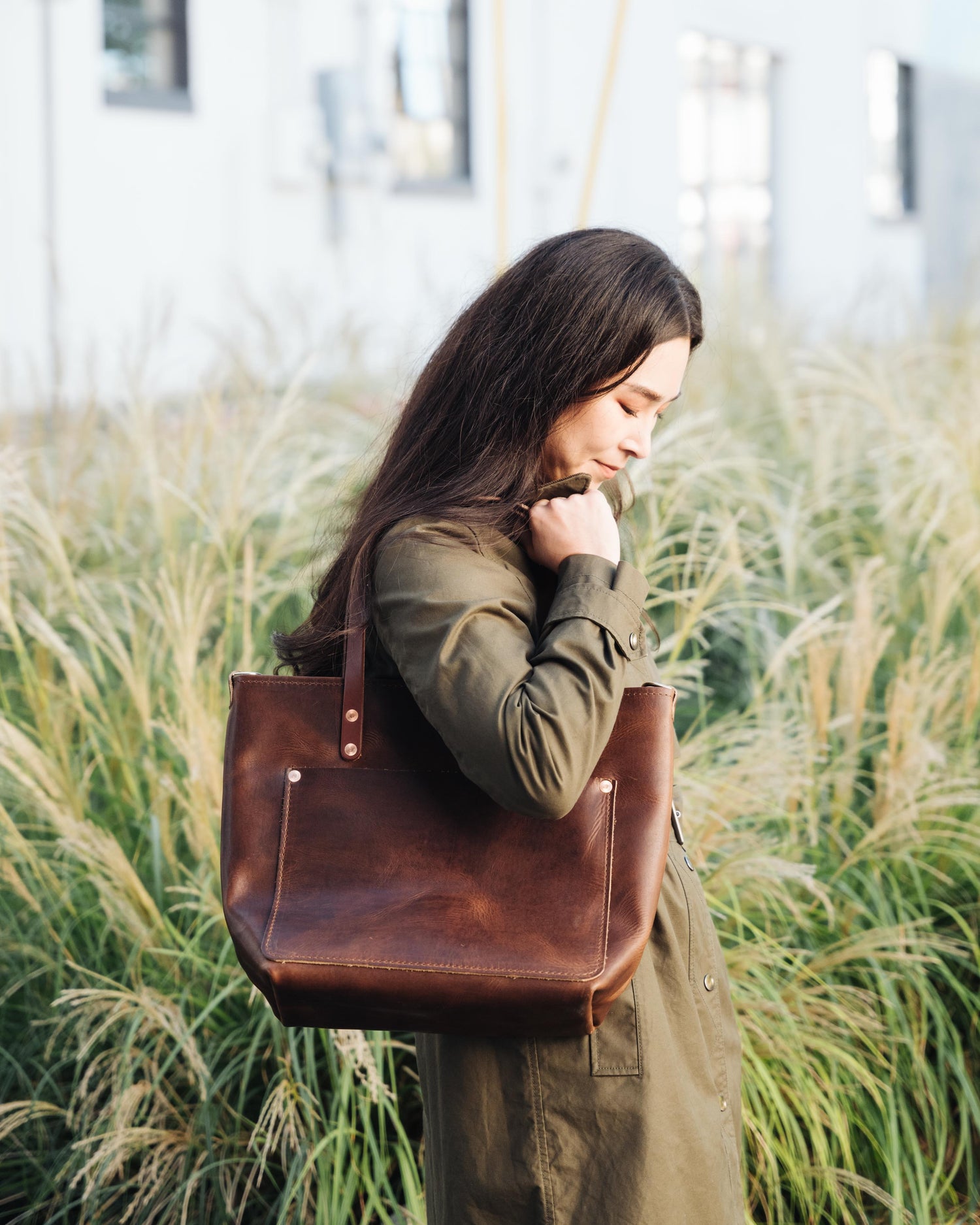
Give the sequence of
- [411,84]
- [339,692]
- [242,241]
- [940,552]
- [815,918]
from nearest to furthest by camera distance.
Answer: [339,692] < [815,918] < [940,552] < [242,241] < [411,84]

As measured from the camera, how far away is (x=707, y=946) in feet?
5.62

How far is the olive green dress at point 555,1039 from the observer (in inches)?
54.1

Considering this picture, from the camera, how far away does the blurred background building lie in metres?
7.74

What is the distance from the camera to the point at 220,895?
2.29 m

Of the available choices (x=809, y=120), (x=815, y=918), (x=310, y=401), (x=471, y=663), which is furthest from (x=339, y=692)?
(x=809, y=120)

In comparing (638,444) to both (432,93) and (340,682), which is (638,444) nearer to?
(340,682)

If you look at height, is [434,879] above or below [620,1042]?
above

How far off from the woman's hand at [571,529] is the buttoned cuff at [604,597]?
0.02m

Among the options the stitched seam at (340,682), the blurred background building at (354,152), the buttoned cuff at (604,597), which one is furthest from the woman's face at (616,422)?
the blurred background building at (354,152)

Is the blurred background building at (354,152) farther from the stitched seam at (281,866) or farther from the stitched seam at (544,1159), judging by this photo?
the stitched seam at (544,1159)

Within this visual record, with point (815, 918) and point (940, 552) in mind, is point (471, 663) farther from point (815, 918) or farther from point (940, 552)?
point (940, 552)

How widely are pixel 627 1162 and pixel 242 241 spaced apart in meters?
8.41

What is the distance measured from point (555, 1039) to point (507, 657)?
1.53 ft

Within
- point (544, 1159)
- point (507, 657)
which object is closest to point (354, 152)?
point (507, 657)
